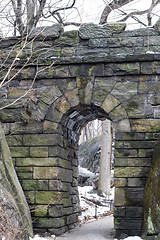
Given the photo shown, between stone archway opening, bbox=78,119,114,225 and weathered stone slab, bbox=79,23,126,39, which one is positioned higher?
weathered stone slab, bbox=79,23,126,39

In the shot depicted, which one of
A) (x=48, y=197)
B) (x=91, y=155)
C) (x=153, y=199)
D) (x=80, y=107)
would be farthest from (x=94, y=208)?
(x=91, y=155)

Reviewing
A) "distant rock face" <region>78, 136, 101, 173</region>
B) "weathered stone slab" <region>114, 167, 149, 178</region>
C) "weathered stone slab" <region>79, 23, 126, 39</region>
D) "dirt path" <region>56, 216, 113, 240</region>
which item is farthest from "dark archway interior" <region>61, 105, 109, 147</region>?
"distant rock face" <region>78, 136, 101, 173</region>

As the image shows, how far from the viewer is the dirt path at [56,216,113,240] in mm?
6448

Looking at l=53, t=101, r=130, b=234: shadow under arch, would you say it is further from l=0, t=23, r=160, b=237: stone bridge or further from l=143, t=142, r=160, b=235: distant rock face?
l=143, t=142, r=160, b=235: distant rock face

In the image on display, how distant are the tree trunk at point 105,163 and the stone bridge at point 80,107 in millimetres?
5869

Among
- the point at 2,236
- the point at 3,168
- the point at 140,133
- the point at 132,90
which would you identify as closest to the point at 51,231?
the point at 3,168

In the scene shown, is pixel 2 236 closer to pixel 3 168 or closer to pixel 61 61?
pixel 3 168

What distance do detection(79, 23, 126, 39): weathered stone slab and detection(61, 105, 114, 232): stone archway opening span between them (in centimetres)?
146

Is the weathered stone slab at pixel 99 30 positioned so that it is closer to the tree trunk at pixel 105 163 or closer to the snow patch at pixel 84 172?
the tree trunk at pixel 105 163

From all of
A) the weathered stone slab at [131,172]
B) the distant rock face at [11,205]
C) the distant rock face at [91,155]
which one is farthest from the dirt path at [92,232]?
the distant rock face at [91,155]

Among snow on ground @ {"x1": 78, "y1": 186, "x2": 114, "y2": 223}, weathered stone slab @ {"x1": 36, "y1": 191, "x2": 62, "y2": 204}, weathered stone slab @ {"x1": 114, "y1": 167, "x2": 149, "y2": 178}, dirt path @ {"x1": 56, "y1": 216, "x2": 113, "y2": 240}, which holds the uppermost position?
weathered stone slab @ {"x1": 114, "y1": 167, "x2": 149, "y2": 178}

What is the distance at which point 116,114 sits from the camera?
6.60 metres

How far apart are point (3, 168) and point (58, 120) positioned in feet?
4.91

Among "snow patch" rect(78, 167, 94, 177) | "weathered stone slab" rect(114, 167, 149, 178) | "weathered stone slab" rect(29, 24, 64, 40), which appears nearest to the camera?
"weathered stone slab" rect(114, 167, 149, 178)
